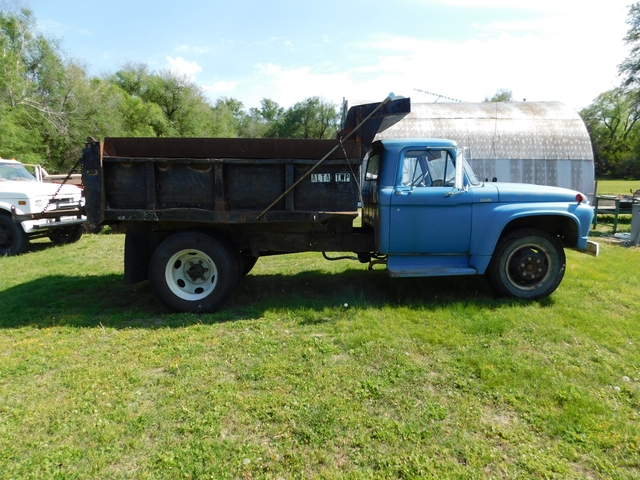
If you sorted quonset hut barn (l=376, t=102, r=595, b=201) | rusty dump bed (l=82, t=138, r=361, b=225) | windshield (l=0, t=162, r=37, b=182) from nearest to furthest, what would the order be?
rusty dump bed (l=82, t=138, r=361, b=225), windshield (l=0, t=162, r=37, b=182), quonset hut barn (l=376, t=102, r=595, b=201)

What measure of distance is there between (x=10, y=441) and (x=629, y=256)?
9987 millimetres

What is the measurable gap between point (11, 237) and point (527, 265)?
10332mm

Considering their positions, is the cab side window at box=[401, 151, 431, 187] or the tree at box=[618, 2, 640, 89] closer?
the cab side window at box=[401, 151, 431, 187]

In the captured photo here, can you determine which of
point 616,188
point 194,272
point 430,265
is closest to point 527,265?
point 430,265

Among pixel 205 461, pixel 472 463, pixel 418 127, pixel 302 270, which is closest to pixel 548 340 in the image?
pixel 472 463

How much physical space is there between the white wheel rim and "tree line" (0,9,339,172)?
22.2 m

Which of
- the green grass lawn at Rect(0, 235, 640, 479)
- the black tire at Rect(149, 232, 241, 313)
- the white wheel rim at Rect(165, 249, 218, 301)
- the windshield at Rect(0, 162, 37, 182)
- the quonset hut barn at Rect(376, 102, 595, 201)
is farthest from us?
the quonset hut barn at Rect(376, 102, 595, 201)

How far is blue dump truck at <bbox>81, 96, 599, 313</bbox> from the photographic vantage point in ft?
16.1

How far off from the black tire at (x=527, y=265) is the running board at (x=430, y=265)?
402mm

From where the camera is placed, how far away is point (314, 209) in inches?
198

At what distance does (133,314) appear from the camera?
5.15m

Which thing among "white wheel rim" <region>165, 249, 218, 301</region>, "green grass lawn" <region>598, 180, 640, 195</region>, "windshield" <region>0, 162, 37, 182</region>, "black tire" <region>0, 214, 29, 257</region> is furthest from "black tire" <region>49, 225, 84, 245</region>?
"green grass lawn" <region>598, 180, 640, 195</region>

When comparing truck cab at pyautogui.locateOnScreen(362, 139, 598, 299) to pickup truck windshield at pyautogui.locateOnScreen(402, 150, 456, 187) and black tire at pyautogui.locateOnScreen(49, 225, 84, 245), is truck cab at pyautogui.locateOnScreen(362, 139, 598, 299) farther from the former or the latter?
black tire at pyautogui.locateOnScreen(49, 225, 84, 245)

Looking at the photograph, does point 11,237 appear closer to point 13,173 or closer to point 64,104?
point 13,173
